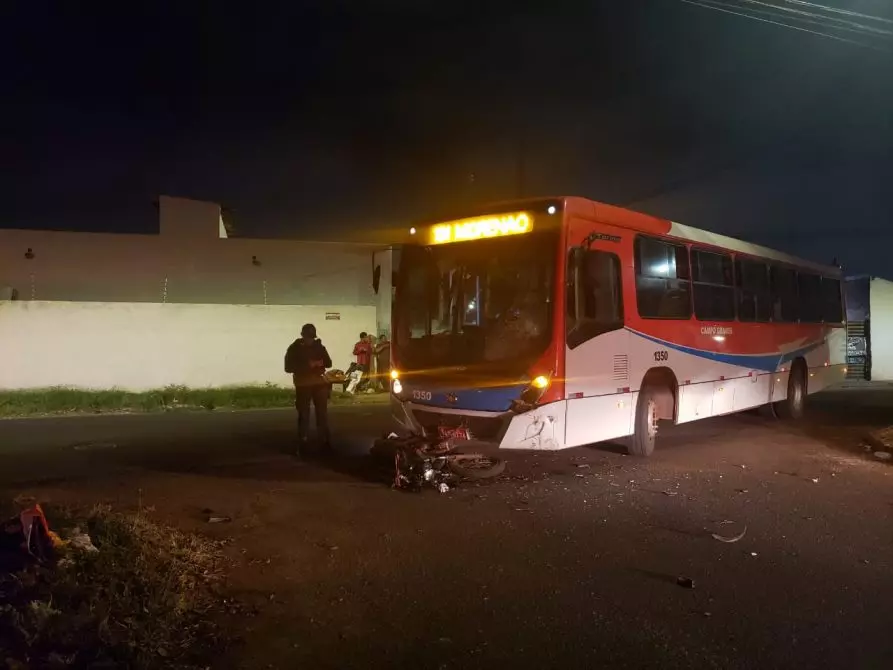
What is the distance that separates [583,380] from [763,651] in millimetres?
4462

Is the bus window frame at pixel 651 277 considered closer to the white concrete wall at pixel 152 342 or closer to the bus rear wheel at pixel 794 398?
the bus rear wheel at pixel 794 398

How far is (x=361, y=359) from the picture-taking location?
62.3 feet

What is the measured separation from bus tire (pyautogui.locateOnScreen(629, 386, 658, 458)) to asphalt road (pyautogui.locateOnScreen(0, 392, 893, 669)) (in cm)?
26

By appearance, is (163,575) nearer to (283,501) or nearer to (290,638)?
(290,638)

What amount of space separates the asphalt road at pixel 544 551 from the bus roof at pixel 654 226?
3189mm

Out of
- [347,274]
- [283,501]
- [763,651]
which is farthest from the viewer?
[347,274]

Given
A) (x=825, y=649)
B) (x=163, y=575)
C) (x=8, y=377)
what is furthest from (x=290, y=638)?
(x=8, y=377)

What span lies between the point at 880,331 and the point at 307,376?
2372cm

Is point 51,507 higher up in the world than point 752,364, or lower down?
lower down


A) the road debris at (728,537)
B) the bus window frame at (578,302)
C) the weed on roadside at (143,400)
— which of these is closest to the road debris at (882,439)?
the bus window frame at (578,302)

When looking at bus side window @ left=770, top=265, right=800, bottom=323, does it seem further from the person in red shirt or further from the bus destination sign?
the person in red shirt

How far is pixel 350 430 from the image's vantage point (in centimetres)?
1283

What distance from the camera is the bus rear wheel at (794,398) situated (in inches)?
582

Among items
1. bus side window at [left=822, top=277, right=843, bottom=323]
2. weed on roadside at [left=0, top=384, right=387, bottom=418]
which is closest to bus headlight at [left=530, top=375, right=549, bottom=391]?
weed on roadside at [left=0, top=384, right=387, bottom=418]
